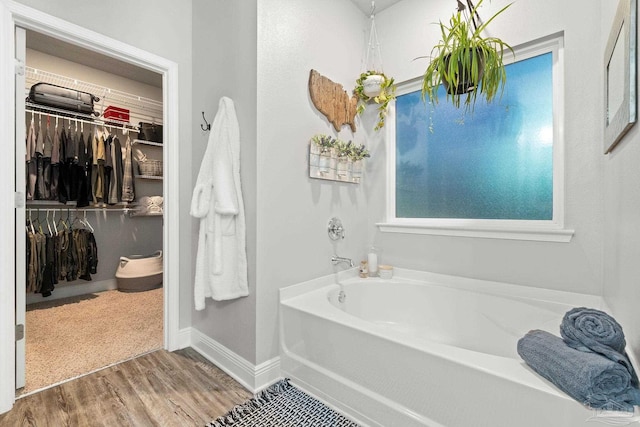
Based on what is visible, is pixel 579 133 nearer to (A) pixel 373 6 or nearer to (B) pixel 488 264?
(B) pixel 488 264

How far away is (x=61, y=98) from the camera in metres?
2.83

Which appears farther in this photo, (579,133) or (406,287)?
(406,287)

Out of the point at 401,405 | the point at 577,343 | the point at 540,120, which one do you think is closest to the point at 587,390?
the point at 577,343

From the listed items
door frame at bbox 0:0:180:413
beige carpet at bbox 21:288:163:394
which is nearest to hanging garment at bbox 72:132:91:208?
beige carpet at bbox 21:288:163:394

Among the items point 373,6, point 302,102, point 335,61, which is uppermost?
point 373,6

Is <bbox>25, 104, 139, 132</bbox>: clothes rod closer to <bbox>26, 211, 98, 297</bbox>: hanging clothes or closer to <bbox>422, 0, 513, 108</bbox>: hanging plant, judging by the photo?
<bbox>26, 211, 98, 297</bbox>: hanging clothes

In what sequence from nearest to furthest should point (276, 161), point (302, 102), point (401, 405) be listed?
point (401, 405) < point (276, 161) < point (302, 102)

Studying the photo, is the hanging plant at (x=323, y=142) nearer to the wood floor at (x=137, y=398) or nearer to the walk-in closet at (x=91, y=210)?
the wood floor at (x=137, y=398)

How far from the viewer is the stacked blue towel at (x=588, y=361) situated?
842mm

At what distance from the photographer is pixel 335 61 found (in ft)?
7.00

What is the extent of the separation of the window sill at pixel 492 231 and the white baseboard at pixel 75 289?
342cm

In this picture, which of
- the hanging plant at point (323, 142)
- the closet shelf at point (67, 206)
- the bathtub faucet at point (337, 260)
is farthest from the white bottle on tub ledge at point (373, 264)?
the closet shelf at point (67, 206)

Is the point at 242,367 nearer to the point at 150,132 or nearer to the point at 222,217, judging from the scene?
the point at 222,217

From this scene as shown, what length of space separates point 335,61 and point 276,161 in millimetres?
988
